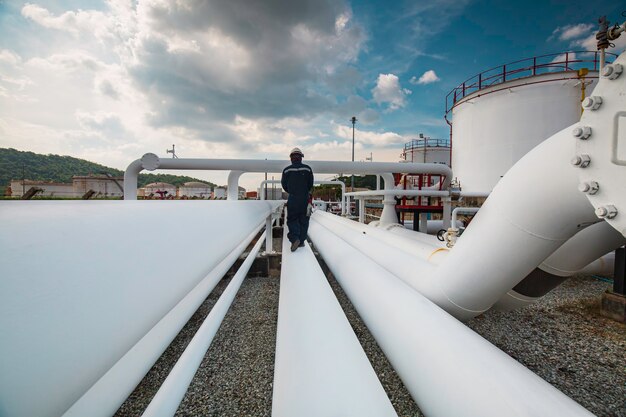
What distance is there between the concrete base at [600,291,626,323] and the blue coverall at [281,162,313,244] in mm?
3145

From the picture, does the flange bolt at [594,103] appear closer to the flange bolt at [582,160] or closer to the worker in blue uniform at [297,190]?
the flange bolt at [582,160]

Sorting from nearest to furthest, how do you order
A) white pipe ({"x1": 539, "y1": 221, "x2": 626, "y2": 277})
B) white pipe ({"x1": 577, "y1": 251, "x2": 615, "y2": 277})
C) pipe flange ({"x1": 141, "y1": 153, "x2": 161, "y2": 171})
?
white pipe ({"x1": 539, "y1": 221, "x2": 626, "y2": 277}) → white pipe ({"x1": 577, "y1": 251, "x2": 615, "y2": 277}) → pipe flange ({"x1": 141, "y1": 153, "x2": 161, "y2": 171})

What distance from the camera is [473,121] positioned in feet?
45.0

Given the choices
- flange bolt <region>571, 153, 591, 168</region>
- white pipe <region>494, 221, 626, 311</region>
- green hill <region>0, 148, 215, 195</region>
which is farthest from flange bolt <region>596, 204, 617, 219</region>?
green hill <region>0, 148, 215, 195</region>

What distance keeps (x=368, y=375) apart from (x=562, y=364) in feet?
6.92

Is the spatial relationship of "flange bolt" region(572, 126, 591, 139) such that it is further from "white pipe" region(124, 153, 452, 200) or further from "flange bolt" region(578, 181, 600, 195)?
"white pipe" region(124, 153, 452, 200)

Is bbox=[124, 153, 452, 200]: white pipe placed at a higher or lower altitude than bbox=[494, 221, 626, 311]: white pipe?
higher

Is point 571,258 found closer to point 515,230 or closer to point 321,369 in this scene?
point 515,230

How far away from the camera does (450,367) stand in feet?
2.79

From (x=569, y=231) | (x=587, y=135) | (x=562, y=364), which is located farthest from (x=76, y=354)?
(x=562, y=364)

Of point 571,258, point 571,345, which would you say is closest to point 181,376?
point 571,258

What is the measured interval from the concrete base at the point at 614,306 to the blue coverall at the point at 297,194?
3145mm

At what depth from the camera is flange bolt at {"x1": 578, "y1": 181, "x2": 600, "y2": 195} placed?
84 centimetres

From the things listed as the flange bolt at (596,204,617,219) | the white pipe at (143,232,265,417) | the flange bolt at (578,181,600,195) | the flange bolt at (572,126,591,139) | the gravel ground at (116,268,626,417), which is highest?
the flange bolt at (572,126,591,139)
